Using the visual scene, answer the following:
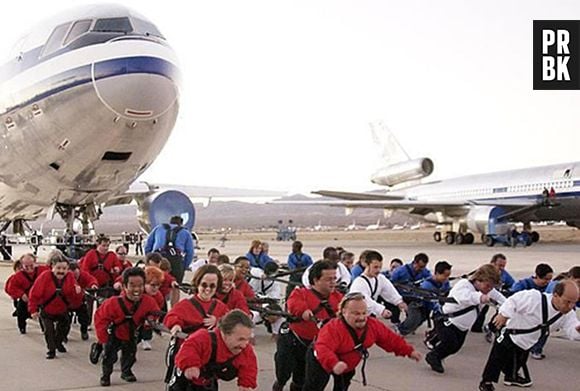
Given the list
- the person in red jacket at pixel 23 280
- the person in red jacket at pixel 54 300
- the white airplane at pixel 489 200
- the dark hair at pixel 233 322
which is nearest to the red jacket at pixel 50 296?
the person in red jacket at pixel 54 300

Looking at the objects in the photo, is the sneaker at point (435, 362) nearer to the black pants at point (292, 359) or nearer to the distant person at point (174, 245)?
the black pants at point (292, 359)

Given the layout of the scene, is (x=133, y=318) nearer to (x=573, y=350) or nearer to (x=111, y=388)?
(x=111, y=388)

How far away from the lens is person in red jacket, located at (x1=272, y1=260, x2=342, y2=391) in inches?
246

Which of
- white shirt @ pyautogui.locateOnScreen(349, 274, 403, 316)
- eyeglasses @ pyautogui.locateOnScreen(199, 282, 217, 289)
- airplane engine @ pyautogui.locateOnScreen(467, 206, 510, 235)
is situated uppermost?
airplane engine @ pyautogui.locateOnScreen(467, 206, 510, 235)

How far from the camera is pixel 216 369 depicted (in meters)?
4.78

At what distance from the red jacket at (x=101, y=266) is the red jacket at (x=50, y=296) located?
1997mm

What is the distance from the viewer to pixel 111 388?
6.69 m

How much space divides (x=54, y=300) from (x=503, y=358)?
467 centimetres

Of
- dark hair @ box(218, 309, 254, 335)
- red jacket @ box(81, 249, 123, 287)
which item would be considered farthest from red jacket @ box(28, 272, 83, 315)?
dark hair @ box(218, 309, 254, 335)

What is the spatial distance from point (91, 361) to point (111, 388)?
127 cm

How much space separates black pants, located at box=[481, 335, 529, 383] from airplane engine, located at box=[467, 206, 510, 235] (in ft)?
91.9

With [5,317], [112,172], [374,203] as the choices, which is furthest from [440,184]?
[5,317]

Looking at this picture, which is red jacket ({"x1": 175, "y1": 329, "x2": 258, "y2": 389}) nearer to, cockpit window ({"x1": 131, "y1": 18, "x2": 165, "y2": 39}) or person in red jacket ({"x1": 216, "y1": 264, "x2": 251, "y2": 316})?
person in red jacket ({"x1": 216, "y1": 264, "x2": 251, "y2": 316})

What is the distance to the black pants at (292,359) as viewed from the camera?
6.27 metres
